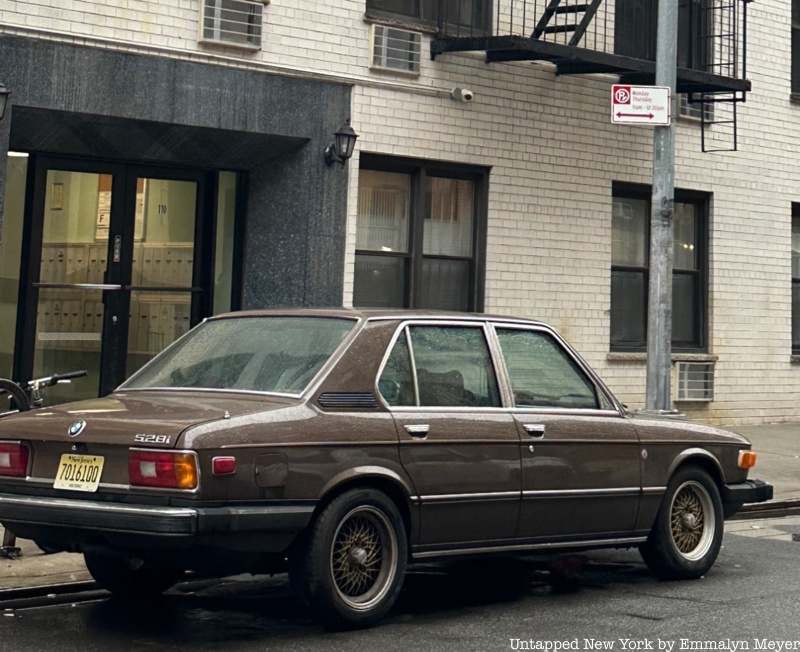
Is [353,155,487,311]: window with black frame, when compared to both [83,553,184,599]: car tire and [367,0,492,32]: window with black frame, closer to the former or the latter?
[367,0,492,32]: window with black frame

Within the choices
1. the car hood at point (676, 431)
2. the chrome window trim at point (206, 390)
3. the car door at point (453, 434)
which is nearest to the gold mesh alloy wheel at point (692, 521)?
the car hood at point (676, 431)

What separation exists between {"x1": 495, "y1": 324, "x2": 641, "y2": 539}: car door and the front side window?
173 millimetres

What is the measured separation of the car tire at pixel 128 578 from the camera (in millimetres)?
7059

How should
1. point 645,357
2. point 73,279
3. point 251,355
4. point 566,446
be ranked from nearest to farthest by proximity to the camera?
1. point 251,355
2. point 566,446
3. point 73,279
4. point 645,357

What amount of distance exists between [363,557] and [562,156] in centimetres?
1002

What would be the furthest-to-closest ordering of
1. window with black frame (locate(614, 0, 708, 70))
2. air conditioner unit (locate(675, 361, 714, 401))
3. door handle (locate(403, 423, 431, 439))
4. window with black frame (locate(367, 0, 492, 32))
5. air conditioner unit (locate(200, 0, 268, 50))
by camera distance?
air conditioner unit (locate(675, 361, 714, 401)), window with black frame (locate(614, 0, 708, 70)), window with black frame (locate(367, 0, 492, 32)), air conditioner unit (locate(200, 0, 268, 50)), door handle (locate(403, 423, 431, 439))

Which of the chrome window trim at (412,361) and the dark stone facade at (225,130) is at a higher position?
the dark stone facade at (225,130)

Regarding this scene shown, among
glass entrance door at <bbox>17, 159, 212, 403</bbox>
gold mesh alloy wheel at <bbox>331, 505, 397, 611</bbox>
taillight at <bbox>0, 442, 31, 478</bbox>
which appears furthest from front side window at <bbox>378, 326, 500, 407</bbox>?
glass entrance door at <bbox>17, 159, 212, 403</bbox>

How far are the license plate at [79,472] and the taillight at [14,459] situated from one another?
0.75 feet

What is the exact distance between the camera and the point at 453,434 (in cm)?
678

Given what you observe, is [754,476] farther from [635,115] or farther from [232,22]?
[232,22]

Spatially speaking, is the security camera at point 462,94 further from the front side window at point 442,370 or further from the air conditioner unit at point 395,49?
the front side window at point 442,370

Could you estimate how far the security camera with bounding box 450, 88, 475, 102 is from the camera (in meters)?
14.6

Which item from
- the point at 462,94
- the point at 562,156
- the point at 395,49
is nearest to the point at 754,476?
the point at 562,156
